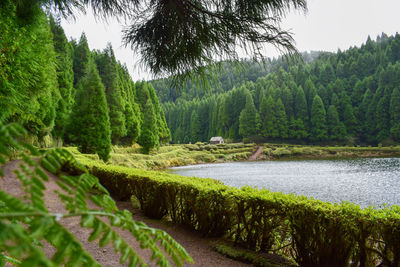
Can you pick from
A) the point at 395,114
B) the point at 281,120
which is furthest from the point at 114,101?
the point at 395,114

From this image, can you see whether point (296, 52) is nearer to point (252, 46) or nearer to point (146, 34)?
point (252, 46)

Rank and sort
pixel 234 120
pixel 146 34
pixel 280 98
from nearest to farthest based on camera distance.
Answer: pixel 146 34, pixel 280 98, pixel 234 120

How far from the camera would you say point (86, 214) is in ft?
1.92

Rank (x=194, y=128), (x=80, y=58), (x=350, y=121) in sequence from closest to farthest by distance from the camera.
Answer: (x=80, y=58), (x=350, y=121), (x=194, y=128)

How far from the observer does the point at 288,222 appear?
346cm

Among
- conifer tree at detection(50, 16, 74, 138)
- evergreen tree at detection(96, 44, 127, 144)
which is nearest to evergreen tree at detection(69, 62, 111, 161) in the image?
conifer tree at detection(50, 16, 74, 138)

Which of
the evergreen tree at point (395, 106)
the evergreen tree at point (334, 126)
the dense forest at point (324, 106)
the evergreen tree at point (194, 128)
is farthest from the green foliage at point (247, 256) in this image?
the evergreen tree at point (194, 128)

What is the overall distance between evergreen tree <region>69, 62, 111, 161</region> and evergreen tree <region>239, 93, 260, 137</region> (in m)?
40.5

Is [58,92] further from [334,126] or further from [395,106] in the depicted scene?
[395,106]

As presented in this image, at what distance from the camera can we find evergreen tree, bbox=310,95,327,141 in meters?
47.8

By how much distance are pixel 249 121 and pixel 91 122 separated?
4208 centimetres

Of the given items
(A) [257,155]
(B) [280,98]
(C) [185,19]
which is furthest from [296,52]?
(B) [280,98]

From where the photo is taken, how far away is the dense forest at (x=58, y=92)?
4070 millimetres

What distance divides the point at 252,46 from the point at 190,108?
2671 inches
